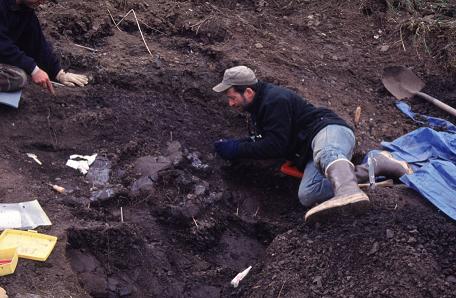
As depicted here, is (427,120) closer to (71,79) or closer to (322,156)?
(322,156)

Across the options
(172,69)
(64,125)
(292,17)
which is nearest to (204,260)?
(64,125)

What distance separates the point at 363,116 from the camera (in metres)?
5.78

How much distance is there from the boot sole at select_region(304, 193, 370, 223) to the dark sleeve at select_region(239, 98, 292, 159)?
0.69m

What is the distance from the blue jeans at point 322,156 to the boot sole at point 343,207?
0.39 metres

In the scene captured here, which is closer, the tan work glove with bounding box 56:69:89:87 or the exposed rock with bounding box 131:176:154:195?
the exposed rock with bounding box 131:176:154:195

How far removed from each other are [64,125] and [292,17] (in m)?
3.39

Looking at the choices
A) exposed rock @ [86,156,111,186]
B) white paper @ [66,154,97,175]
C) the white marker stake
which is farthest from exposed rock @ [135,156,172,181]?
the white marker stake

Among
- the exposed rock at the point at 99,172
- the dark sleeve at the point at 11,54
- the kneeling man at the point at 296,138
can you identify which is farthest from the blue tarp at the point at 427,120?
the dark sleeve at the point at 11,54

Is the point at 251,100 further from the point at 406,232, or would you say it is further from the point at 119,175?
the point at 406,232

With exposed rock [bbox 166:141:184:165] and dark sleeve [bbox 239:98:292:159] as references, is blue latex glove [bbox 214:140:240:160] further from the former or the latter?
exposed rock [bbox 166:141:184:165]

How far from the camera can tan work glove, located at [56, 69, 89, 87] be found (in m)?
5.32

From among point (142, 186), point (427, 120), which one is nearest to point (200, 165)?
point (142, 186)

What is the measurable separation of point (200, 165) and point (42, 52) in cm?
166

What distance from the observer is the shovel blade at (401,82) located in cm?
626
